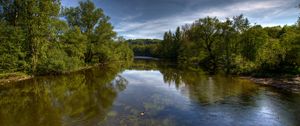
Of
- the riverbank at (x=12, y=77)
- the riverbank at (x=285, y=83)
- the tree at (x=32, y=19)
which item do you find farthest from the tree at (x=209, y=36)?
the riverbank at (x=12, y=77)

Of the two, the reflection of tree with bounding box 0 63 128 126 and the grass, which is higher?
the grass

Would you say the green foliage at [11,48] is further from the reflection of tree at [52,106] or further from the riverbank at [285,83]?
the riverbank at [285,83]

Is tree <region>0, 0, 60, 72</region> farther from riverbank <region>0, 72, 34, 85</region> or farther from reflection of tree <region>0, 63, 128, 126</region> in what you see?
reflection of tree <region>0, 63, 128, 126</region>

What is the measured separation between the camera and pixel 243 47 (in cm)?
3544

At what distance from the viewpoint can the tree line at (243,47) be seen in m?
27.6

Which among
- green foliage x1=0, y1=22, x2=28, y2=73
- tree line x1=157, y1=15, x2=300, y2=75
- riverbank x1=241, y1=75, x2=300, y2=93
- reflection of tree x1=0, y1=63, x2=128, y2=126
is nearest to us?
reflection of tree x1=0, y1=63, x2=128, y2=126

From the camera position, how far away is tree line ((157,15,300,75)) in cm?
2759

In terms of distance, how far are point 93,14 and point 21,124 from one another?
4003 cm

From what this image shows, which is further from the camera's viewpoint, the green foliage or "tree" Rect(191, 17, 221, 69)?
"tree" Rect(191, 17, 221, 69)

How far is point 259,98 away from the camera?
16.2 meters

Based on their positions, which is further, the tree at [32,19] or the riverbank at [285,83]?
the tree at [32,19]

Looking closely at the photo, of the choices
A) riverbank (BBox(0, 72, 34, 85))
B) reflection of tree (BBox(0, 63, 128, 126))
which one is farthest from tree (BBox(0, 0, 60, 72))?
reflection of tree (BBox(0, 63, 128, 126))

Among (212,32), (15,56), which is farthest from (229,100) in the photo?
(212,32)

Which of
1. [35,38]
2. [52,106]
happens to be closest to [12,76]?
[35,38]
